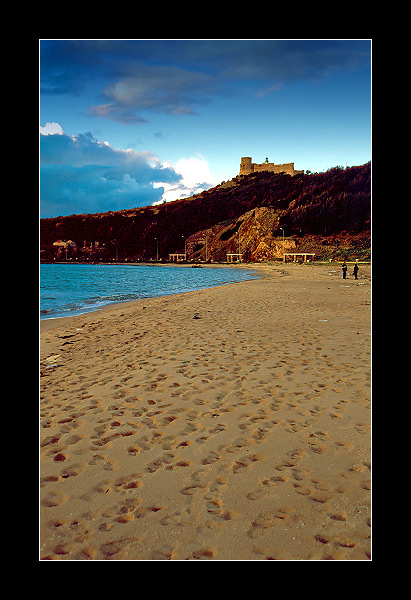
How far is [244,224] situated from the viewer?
4257 inches

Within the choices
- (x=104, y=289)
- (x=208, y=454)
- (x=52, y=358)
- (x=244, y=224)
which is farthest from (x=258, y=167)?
(x=208, y=454)

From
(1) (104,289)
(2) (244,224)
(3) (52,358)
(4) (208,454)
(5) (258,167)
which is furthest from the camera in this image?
(5) (258,167)

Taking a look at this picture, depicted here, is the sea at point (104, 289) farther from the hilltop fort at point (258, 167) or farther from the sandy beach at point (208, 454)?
the hilltop fort at point (258, 167)

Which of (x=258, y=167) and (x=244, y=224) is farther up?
(x=258, y=167)

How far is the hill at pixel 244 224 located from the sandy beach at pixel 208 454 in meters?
55.1

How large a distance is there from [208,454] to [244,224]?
108 m

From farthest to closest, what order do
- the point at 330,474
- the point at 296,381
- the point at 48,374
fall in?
1. the point at 48,374
2. the point at 296,381
3. the point at 330,474

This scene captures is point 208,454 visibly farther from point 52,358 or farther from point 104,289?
point 104,289

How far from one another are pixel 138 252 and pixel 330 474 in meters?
150

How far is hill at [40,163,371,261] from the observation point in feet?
271

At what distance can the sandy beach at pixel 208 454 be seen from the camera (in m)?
2.42
